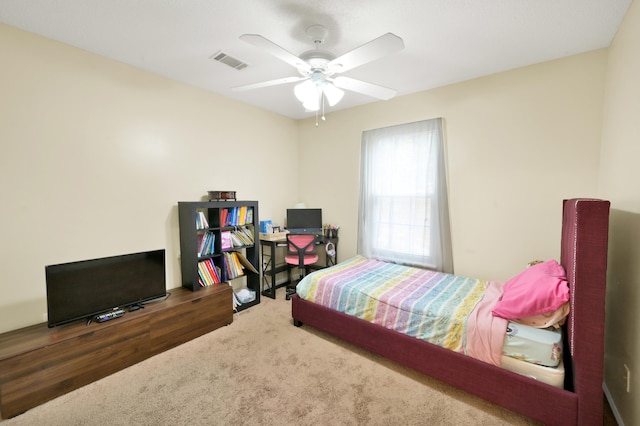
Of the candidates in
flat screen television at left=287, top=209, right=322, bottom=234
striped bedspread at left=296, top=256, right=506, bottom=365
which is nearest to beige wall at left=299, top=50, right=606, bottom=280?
striped bedspread at left=296, top=256, right=506, bottom=365

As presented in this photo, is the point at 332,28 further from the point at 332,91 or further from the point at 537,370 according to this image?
the point at 537,370

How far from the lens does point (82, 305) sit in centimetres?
209

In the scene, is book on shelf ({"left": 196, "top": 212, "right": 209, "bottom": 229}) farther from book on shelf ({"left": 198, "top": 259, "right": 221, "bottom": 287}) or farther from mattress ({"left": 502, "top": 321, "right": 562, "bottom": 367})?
mattress ({"left": 502, "top": 321, "right": 562, "bottom": 367})

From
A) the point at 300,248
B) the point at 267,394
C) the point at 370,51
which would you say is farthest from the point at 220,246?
the point at 370,51

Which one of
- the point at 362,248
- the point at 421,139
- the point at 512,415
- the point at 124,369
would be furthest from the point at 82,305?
the point at 421,139

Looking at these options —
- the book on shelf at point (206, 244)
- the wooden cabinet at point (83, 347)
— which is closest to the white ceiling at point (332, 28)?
the book on shelf at point (206, 244)

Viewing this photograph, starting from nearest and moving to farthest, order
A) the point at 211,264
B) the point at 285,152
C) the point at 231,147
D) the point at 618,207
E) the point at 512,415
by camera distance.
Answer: the point at 512,415 → the point at 618,207 → the point at 211,264 → the point at 231,147 → the point at 285,152

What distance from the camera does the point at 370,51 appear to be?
1.57 meters

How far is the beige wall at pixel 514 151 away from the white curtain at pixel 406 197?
0.14 metres

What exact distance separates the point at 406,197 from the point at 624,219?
1857 millimetres

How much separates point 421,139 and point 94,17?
10.3 feet

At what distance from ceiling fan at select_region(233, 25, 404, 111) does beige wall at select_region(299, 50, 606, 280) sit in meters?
1.30

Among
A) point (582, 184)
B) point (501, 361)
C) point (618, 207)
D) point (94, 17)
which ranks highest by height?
point (94, 17)

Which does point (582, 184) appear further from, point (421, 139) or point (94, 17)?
point (94, 17)
